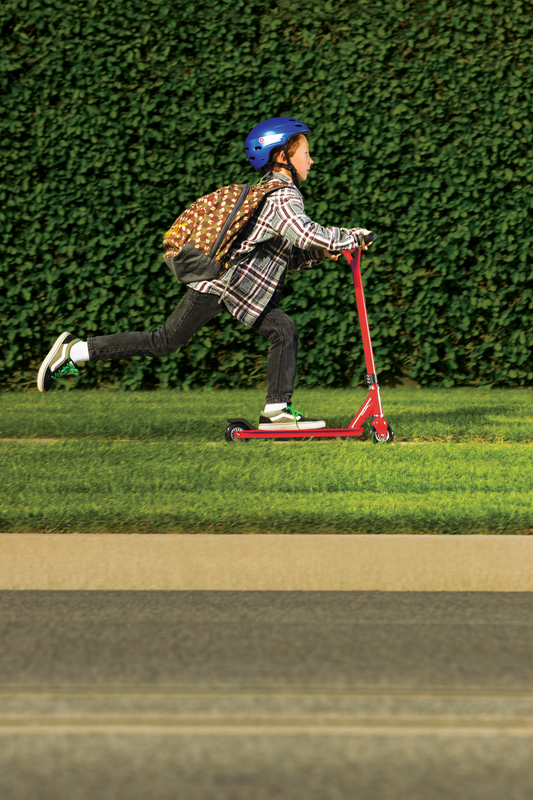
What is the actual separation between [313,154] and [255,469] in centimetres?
449

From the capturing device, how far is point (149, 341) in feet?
26.6

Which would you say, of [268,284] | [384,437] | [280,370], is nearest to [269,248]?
[268,284]

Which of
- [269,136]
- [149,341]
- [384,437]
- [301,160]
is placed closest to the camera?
[269,136]

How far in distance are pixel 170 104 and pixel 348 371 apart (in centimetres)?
289

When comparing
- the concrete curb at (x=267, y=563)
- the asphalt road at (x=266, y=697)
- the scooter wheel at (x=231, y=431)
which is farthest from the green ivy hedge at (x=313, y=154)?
the asphalt road at (x=266, y=697)

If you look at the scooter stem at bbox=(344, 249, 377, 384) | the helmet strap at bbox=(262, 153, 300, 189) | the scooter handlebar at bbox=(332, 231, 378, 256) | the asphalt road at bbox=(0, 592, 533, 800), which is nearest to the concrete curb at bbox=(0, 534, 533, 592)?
the asphalt road at bbox=(0, 592, 533, 800)

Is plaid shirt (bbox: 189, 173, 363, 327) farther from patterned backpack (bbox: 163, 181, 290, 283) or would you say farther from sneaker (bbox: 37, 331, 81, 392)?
sneaker (bbox: 37, 331, 81, 392)

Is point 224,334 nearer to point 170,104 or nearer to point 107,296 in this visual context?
point 107,296

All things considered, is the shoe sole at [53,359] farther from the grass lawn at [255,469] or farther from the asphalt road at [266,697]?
the asphalt road at [266,697]

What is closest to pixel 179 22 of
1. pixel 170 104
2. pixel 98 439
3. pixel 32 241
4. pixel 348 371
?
pixel 170 104

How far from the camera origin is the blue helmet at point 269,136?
25.8 feet

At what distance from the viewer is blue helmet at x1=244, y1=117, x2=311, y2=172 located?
7875 mm

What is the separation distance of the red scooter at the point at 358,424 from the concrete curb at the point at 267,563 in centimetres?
257

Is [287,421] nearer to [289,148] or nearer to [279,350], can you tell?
[279,350]
